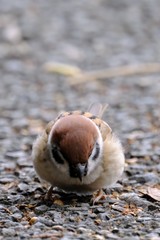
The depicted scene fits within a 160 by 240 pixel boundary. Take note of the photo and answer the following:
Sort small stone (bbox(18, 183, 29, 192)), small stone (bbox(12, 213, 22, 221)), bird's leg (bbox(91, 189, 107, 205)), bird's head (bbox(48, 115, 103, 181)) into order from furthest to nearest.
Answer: small stone (bbox(18, 183, 29, 192)), bird's leg (bbox(91, 189, 107, 205)), small stone (bbox(12, 213, 22, 221)), bird's head (bbox(48, 115, 103, 181))

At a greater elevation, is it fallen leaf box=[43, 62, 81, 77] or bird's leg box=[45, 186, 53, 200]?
fallen leaf box=[43, 62, 81, 77]

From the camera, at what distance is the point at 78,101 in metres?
7.01

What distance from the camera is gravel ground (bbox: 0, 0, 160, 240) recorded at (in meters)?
4.08

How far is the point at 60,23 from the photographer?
31.0 feet

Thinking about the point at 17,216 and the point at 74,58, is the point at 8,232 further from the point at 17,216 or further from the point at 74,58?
the point at 74,58

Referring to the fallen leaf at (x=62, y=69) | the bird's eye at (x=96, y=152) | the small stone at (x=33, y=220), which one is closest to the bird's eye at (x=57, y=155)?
the bird's eye at (x=96, y=152)

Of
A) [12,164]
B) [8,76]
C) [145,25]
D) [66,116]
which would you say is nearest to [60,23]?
[145,25]

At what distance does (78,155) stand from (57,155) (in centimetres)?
22

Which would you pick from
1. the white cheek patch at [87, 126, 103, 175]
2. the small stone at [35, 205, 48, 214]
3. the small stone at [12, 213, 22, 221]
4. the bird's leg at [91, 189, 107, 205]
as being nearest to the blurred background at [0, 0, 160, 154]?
the bird's leg at [91, 189, 107, 205]

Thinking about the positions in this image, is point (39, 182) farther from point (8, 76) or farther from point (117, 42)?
point (117, 42)

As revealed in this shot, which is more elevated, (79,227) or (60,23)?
(60,23)

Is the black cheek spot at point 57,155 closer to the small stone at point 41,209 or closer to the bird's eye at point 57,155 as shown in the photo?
the bird's eye at point 57,155

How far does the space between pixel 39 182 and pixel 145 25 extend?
16.2 ft

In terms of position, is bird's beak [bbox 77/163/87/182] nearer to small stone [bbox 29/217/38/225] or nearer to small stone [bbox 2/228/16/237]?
small stone [bbox 29/217/38/225]
